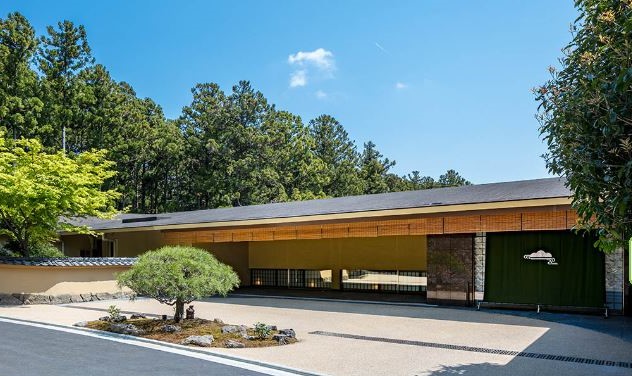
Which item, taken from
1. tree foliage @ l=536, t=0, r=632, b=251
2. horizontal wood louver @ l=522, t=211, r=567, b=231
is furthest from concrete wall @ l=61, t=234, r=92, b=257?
tree foliage @ l=536, t=0, r=632, b=251

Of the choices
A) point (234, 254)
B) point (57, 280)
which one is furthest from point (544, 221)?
point (57, 280)

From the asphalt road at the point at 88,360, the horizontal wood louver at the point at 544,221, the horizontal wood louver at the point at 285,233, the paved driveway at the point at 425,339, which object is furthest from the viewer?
the horizontal wood louver at the point at 285,233

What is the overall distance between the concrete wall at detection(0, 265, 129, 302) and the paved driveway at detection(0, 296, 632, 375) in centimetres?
153

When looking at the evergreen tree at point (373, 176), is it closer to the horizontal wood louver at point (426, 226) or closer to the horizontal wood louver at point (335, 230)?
the horizontal wood louver at point (335, 230)

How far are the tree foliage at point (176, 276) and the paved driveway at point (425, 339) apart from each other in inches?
72.4

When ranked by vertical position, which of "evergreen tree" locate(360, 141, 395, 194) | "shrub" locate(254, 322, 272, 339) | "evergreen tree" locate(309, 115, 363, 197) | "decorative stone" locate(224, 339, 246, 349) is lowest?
"decorative stone" locate(224, 339, 246, 349)

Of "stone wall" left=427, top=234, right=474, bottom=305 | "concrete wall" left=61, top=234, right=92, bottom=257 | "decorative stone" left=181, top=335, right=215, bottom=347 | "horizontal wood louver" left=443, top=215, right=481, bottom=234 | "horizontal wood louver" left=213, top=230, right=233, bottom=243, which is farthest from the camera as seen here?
"concrete wall" left=61, top=234, right=92, bottom=257

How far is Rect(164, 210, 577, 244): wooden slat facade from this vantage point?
1318cm

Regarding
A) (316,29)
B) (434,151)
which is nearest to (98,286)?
(316,29)

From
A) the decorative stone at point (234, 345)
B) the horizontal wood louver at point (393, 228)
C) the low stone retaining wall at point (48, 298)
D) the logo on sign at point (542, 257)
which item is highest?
the horizontal wood louver at point (393, 228)

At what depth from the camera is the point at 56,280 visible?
17.6m

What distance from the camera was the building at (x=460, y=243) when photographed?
43.2 ft

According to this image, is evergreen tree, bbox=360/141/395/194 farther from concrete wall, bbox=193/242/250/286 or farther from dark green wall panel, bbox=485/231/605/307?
dark green wall panel, bbox=485/231/605/307

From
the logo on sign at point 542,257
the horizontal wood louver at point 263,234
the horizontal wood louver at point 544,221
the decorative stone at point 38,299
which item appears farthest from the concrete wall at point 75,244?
the horizontal wood louver at point 544,221
